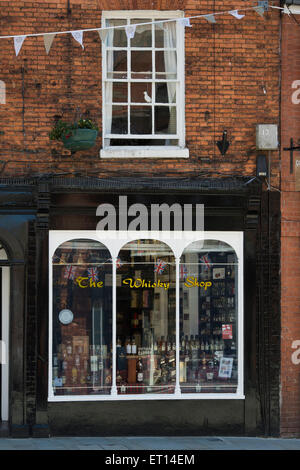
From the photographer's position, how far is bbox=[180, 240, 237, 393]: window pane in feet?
37.1

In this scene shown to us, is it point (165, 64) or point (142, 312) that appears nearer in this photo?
point (142, 312)

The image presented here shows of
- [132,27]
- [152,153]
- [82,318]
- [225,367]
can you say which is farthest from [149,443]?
[132,27]

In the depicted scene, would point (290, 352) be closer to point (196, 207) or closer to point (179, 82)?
point (196, 207)

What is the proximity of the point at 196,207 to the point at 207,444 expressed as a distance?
3.48 m

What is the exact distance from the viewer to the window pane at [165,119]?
11461 mm

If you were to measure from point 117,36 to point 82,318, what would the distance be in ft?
14.4

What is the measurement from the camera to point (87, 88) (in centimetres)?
1117

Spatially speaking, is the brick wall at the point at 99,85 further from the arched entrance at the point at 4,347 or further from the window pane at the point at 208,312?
the arched entrance at the point at 4,347

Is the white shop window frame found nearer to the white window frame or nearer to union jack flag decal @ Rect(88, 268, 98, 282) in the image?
union jack flag decal @ Rect(88, 268, 98, 282)

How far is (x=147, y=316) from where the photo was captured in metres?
11.3

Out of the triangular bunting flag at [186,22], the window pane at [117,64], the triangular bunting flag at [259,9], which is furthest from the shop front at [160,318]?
the triangular bunting flag at [259,9]

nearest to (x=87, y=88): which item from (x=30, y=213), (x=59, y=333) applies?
(x=30, y=213)

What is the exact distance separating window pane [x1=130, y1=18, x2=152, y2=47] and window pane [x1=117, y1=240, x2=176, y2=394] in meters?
3.08

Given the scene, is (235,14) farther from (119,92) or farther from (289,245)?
(289,245)
